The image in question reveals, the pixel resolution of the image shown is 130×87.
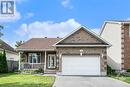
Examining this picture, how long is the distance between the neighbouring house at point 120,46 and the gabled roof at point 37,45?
822cm

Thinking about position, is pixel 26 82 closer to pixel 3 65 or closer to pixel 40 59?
pixel 3 65

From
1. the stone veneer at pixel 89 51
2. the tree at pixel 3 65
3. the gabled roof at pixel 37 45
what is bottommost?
the tree at pixel 3 65

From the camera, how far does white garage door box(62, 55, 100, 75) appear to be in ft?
120

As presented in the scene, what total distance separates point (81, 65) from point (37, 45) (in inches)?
367

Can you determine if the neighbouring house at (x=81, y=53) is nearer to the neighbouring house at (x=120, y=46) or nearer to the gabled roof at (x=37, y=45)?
the neighbouring house at (x=120, y=46)

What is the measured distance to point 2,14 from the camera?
91.8 ft

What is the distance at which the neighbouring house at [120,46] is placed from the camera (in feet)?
125

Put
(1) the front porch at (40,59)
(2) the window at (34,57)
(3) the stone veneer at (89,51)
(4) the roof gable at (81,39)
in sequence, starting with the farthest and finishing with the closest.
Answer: (2) the window at (34,57) < (1) the front porch at (40,59) < (4) the roof gable at (81,39) < (3) the stone veneer at (89,51)

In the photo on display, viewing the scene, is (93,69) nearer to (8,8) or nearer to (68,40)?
(68,40)

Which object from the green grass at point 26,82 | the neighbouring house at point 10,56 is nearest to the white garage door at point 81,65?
the green grass at point 26,82

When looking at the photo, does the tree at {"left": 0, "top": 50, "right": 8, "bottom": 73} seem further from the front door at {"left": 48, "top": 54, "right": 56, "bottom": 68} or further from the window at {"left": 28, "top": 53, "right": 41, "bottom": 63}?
the front door at {"left": 48, "top": 54, "right": 56, "bottom": 68}

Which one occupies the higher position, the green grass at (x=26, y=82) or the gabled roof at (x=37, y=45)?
the gabled roof at (x=37, y=45)

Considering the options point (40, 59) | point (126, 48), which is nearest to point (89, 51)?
point (126, 48)

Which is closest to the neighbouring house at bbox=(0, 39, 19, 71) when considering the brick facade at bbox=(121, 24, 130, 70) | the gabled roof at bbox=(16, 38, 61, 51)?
the gabled roof at bbox=(16, 38, 61, 51)
